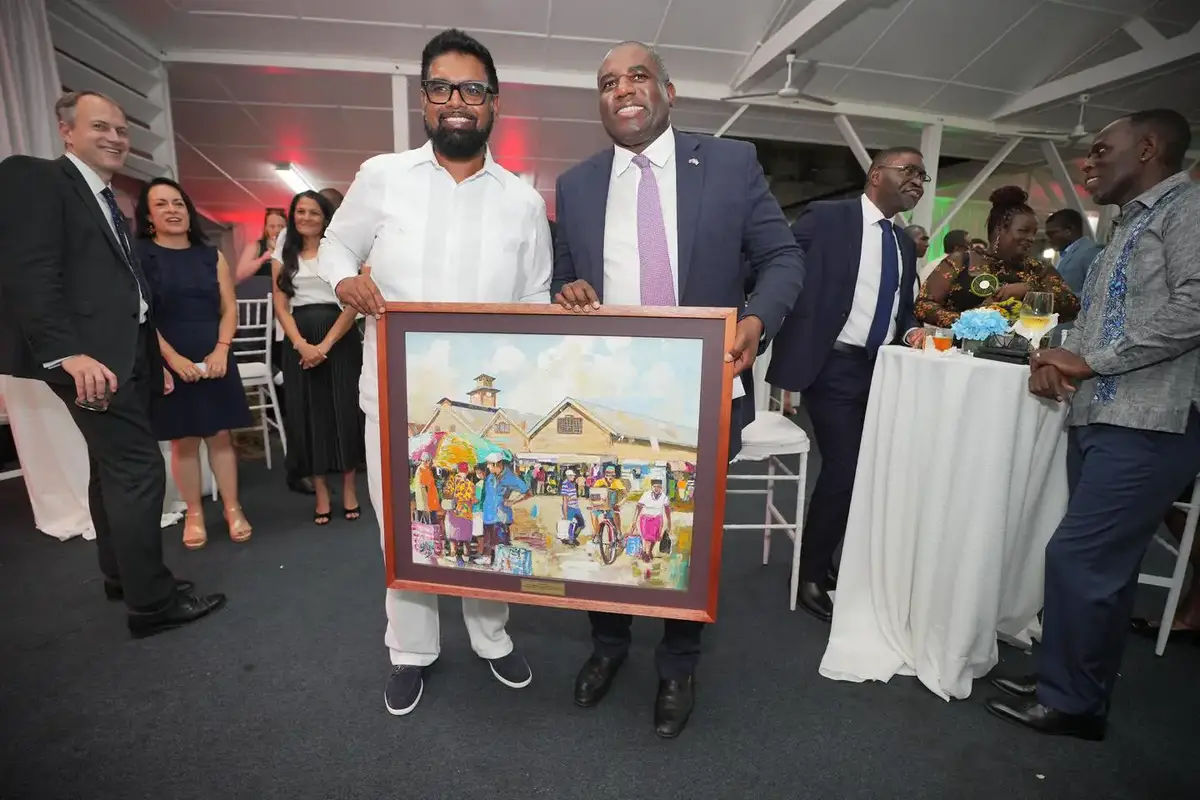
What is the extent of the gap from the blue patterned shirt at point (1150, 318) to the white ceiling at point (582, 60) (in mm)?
3851

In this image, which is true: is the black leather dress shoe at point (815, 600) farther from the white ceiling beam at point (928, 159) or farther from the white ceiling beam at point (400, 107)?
the white ceiling beam at point (928, 159)

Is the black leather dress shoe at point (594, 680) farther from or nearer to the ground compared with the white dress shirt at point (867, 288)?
nearer to the ground

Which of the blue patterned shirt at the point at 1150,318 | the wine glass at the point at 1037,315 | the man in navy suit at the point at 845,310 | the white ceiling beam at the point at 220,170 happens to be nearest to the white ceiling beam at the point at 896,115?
the man in navy suit at the point at 845,310

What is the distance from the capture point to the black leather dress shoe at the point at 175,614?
2.10 metres

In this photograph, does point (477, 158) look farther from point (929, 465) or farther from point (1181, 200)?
point (1181, 200)

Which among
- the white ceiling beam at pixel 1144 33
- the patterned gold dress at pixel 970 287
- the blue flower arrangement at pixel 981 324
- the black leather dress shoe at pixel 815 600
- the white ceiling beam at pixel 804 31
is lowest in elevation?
the black leather dress shoe at pixel 815 600

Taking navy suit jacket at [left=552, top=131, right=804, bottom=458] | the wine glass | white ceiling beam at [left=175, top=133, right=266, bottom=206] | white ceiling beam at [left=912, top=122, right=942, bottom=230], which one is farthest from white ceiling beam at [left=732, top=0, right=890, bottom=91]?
white ceiling beam at [left=175, top=133, right=266, bottom=206]

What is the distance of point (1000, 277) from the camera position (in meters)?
2.59

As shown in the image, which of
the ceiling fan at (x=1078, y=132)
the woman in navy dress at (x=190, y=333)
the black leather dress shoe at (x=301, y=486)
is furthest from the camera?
the ceiling fan at (x=1078, y=132)

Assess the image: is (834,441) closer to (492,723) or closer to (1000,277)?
(1000,277)

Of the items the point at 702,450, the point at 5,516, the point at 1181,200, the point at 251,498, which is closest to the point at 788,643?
the point at 702,450

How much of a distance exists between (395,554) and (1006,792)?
1.71m

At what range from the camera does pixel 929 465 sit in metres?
1.84

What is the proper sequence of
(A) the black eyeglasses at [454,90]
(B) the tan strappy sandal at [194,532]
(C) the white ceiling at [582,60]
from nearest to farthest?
(A) the black eyeglasses at [454,90] < (B) the tan strappy sandal at [194,532] < (C) the white ceiling at [582,60]
